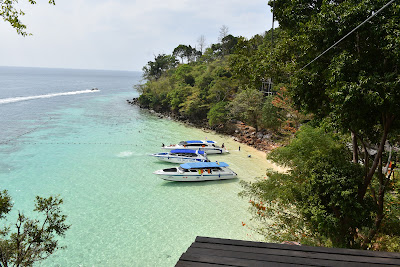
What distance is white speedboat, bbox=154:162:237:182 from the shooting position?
56.9 feet

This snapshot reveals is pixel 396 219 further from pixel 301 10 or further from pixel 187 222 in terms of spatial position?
pixel 187 222

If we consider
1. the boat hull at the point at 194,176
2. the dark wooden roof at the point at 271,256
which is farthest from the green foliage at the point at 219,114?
the dark wooden roof at the point at 271,256

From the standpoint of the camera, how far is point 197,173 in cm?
1769

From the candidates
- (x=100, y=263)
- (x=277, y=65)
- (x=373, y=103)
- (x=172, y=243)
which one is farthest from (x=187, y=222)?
(x=373, y=103)

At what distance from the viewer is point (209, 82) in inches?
1532

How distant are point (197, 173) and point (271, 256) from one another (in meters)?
14.6

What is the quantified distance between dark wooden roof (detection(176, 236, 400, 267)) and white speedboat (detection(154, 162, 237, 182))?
13.9 m

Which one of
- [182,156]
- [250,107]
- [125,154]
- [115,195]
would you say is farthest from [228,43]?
[115,195]

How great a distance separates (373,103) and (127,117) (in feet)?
129

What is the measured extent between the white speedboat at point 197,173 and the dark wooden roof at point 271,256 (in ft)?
45.7

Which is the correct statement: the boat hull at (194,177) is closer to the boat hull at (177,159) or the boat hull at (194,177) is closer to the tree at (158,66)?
the boat hull at (177,159)

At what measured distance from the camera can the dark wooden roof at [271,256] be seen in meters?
3.05

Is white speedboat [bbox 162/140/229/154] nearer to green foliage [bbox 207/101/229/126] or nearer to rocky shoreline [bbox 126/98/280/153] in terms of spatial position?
rocky shoreline [bbox 126/98/280/153]

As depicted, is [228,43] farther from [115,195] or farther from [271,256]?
[271,256]
